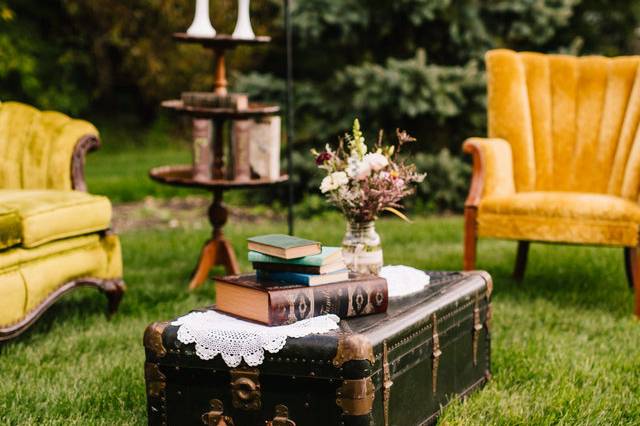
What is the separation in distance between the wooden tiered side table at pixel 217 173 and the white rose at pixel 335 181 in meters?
1.67

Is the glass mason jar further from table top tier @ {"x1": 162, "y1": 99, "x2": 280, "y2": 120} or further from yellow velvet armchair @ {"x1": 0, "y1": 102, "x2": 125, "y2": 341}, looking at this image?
table top tier @ {"x1": 162, "y1": 99, "x2": 280, "y2": 120}

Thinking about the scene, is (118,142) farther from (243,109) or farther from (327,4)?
(243,109)

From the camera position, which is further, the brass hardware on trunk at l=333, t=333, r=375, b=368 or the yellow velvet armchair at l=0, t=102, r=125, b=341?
the yellow velvet armchair at l=0, t=102, r=125, b=341

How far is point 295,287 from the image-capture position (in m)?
2.42

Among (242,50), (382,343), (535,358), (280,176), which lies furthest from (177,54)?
(382,343)

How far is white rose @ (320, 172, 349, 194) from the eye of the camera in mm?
2754

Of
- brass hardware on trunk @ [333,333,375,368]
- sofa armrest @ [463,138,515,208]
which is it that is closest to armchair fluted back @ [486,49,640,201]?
sofa armrest @ [463,138,515,208]

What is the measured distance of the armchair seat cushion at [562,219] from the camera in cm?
397

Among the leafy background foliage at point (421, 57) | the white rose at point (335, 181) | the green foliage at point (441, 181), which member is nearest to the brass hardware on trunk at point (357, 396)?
the white rose at point (335, 181)

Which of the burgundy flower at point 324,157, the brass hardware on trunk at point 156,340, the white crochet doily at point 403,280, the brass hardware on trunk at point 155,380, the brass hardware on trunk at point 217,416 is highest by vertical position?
the burgundy flower at point 324,157

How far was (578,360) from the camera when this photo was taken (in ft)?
11.0

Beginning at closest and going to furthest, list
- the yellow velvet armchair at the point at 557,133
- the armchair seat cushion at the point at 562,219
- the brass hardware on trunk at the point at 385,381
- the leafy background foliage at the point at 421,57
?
the brass hardware on trunk at the point at 385,381, the armchair seat cushion at the point at 562,219, the yellow velvet armchair at the point at 557,133, the leafy background foliage at the point at 421,57

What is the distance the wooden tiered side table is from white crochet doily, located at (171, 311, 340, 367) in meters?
2.03

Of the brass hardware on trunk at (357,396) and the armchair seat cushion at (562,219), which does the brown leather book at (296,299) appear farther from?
the armchair seat cushion at (562,219)
